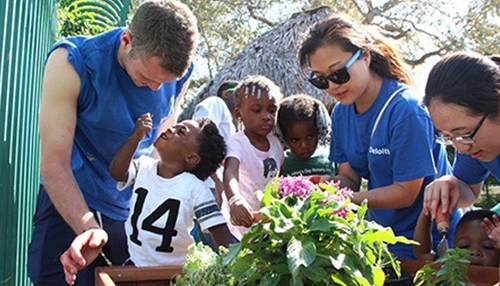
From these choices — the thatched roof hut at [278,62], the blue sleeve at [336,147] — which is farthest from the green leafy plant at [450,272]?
the thatched roof hut at [278,62]

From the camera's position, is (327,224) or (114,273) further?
(114,273)

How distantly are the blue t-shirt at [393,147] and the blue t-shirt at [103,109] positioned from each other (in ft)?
3.26

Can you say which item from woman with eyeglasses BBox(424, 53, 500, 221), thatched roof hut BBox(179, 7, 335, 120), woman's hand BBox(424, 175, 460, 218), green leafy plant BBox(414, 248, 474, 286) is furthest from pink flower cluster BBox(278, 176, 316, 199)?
thatched roof hut BBox(179, 7, 335, 120)

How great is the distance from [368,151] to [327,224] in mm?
1395

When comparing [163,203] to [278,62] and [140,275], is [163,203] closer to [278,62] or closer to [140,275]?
[140,275]

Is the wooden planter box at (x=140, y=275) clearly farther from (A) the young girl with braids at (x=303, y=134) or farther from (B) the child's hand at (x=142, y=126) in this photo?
(A) the young girl with braids at (x=303, y=134)

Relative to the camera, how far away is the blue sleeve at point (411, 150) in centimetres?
295

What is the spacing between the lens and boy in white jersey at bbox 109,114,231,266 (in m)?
3.18

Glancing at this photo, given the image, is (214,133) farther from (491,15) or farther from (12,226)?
(491,15)

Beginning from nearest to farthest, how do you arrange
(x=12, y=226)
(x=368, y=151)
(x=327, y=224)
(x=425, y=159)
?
(x=327, y=224), (x=425, y=159), (x=368, y=151), (x=12, y=226)

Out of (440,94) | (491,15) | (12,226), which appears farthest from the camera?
(491,15)

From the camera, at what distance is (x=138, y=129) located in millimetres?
3145

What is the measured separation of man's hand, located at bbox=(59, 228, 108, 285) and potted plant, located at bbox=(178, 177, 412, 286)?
0.60m

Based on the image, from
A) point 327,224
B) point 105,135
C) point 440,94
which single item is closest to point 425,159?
point 440,94
